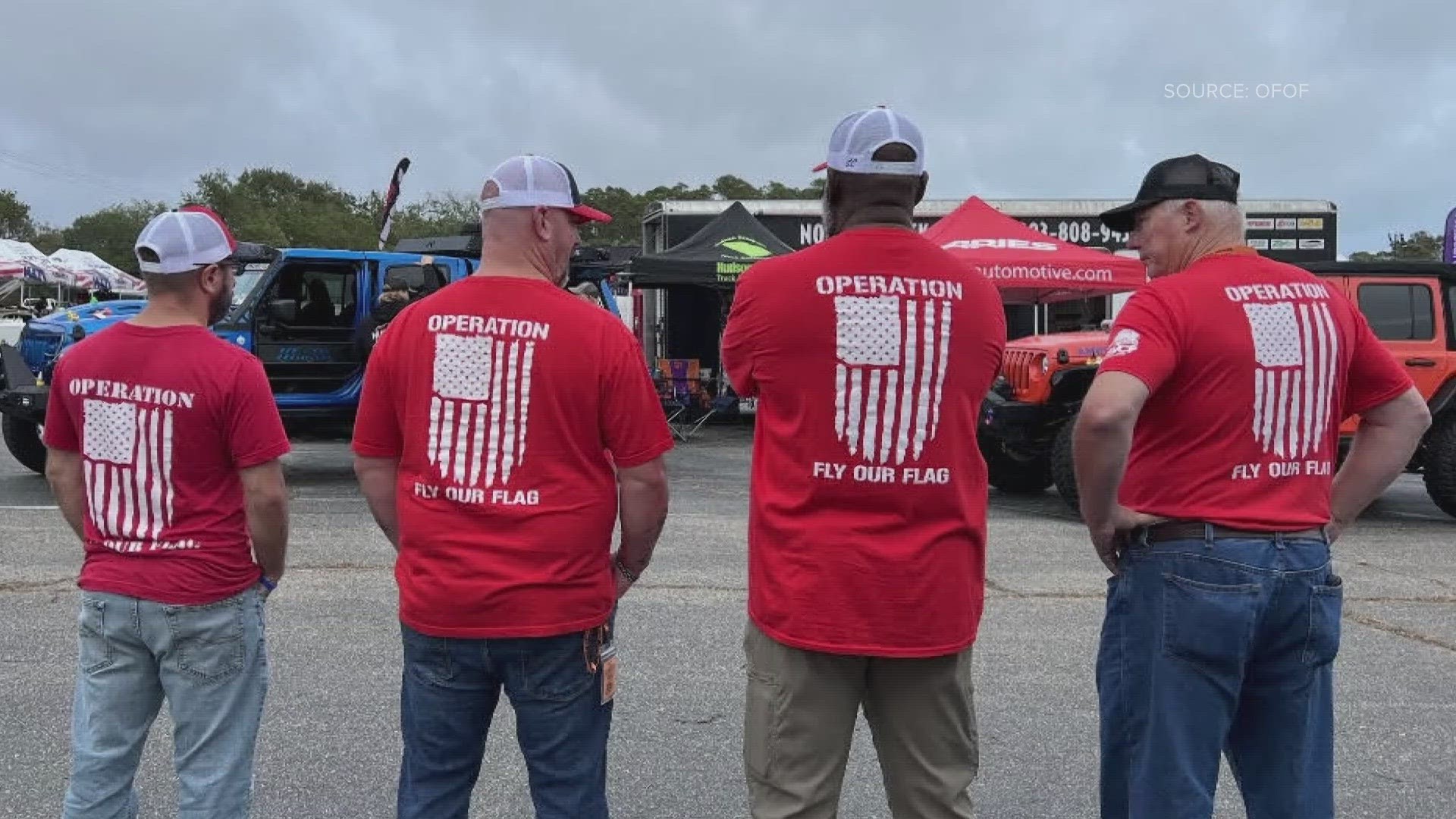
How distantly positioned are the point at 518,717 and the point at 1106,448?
4.67 feet

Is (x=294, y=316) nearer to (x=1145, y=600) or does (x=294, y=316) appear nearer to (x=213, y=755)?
(x=213, y=755)

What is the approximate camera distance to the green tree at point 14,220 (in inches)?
2274

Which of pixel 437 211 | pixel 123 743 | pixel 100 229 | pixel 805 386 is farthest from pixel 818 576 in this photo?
pixel 100 229

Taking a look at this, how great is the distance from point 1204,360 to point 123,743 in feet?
8.36

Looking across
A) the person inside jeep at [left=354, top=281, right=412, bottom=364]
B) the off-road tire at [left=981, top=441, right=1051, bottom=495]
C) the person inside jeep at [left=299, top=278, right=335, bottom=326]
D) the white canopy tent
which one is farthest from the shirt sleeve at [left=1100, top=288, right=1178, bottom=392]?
the white canopy tent

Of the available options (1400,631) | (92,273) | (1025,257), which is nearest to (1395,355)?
(1400,631)

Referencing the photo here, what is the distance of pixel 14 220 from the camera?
58812mm

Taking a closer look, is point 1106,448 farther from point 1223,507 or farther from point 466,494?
point 466,494

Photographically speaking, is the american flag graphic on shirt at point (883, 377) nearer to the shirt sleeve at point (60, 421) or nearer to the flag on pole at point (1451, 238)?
the shirt sleeve at point (60, 421)

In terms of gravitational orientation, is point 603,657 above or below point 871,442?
below

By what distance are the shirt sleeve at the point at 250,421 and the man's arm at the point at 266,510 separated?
30 mm

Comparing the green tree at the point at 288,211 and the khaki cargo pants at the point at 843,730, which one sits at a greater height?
the green tree at the point at 288,211

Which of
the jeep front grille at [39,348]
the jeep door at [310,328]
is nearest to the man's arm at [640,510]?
the jeep door at [310,328]

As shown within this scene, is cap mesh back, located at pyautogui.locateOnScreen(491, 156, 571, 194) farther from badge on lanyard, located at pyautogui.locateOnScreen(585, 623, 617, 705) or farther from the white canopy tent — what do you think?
the white canopy tent
